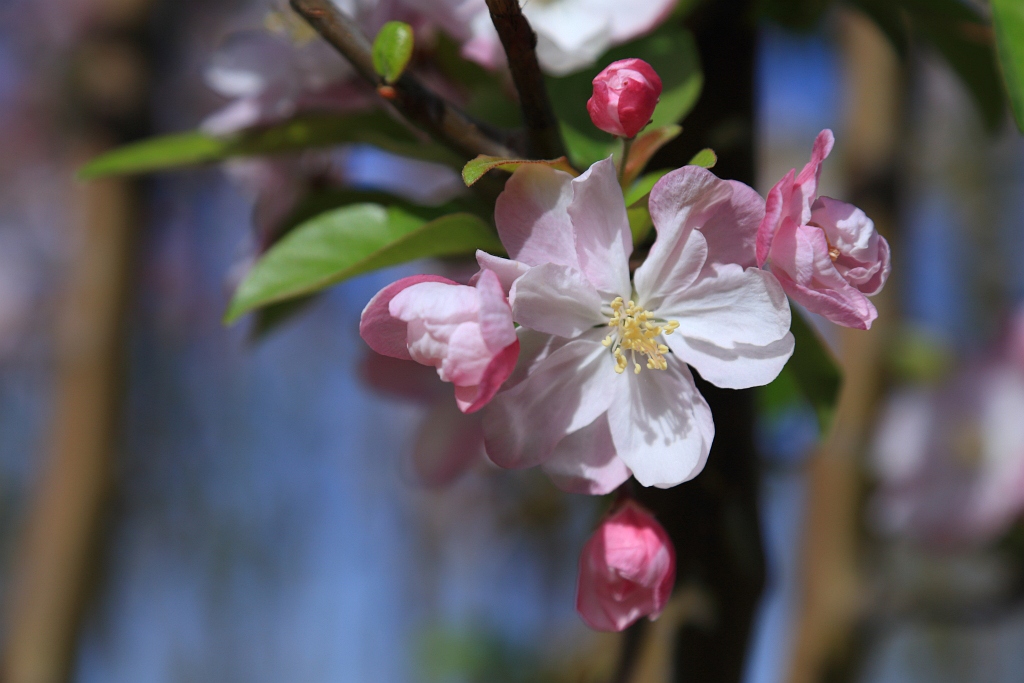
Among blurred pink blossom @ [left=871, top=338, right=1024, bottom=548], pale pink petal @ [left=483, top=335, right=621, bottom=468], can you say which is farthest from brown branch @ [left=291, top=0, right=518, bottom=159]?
blurred pink blossom @ [left=871, top=338, right=1024, bottom=548]

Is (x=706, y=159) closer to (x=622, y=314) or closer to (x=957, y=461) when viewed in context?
(x=622, y=314)

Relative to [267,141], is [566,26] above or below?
above

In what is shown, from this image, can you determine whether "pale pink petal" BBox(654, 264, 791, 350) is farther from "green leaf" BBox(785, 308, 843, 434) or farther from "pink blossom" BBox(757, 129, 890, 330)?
"green leaf" BBox(785, 308, 843, 434)

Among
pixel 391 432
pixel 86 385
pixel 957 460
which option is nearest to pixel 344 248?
pixel 86 385

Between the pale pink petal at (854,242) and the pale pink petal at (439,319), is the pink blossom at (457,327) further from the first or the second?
the pale pink petal at (854,242)

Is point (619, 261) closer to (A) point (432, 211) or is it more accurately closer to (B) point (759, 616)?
(A) point (432, 211)

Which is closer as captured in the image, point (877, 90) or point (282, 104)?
point (282, 104)

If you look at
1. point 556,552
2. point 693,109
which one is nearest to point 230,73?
point 693,109
